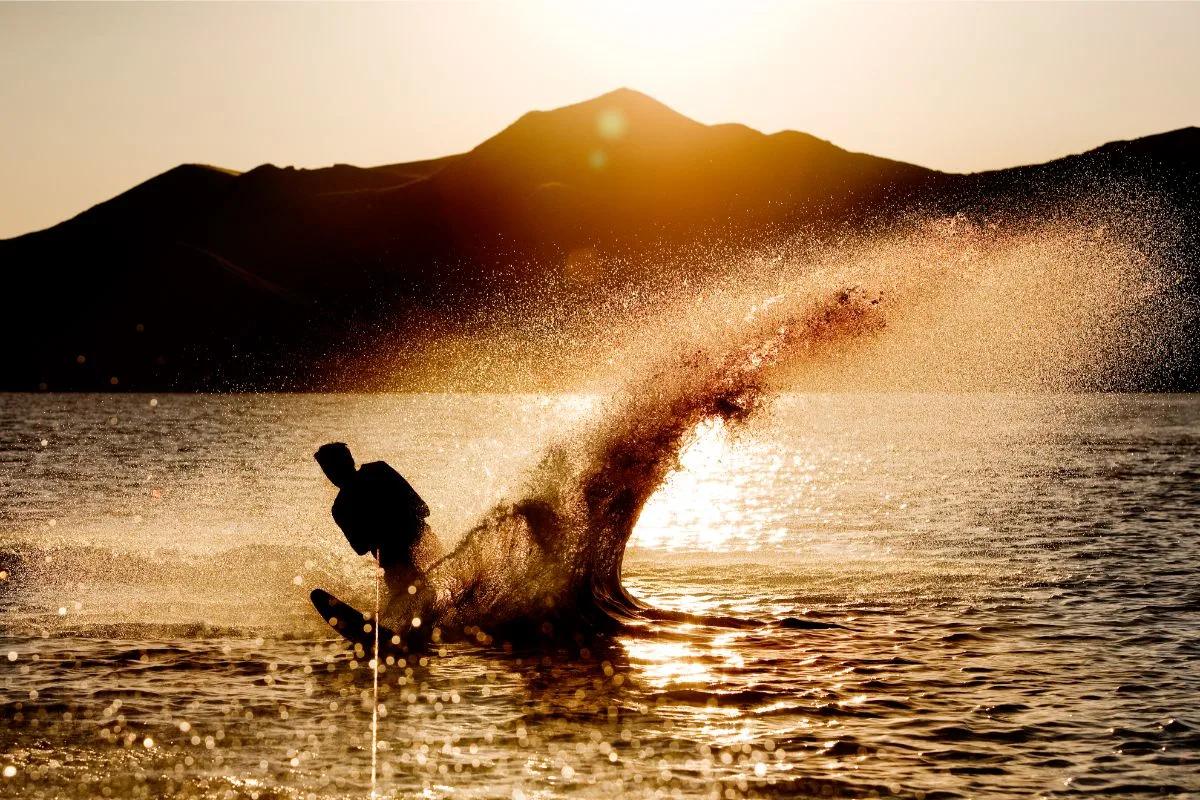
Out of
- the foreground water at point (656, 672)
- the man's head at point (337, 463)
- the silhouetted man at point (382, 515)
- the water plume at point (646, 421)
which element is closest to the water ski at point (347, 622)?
the foreground water at point (656, 672)

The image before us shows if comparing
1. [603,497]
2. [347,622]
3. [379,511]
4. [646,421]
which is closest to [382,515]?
[379,511]

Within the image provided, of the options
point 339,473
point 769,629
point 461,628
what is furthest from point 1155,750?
point 339,473

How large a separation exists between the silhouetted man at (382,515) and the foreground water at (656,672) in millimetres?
1136

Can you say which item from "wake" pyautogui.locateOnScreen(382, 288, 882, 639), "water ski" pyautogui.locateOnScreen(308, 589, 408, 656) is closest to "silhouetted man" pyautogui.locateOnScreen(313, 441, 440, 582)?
"wake" pyautogui.locateOnScreen(382, 288, 882, 639)

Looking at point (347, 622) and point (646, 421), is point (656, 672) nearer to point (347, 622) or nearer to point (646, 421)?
point (347, 622)

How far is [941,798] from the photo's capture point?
942cm

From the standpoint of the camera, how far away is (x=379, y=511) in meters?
14.8

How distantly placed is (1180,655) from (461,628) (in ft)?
27.5

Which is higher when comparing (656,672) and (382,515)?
(382,515)

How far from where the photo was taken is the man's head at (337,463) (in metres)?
15.0

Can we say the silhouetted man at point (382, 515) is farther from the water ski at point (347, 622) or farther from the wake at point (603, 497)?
the water ski at point (347, 622)

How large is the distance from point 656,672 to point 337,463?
4.66 meters

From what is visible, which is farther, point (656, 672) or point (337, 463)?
point (337, 463)

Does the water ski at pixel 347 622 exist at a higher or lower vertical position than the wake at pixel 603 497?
lower
